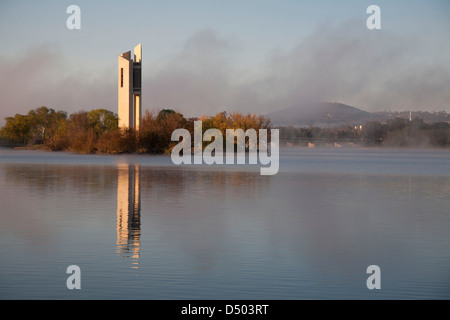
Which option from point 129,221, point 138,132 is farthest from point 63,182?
point 138,132

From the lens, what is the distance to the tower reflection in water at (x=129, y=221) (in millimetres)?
8484

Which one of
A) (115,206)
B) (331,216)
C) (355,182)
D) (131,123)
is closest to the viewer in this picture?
(331,216)

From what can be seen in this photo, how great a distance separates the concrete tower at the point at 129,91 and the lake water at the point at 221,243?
33.6 m

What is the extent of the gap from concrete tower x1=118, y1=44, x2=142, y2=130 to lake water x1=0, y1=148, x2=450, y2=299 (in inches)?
1321

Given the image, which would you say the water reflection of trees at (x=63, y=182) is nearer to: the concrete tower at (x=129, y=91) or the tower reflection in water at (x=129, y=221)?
the tower reflection in water at (x=129, y=221)

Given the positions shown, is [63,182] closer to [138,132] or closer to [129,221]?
[129,221]

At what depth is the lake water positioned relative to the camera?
668cm

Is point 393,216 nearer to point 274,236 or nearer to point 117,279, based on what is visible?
point 274,236

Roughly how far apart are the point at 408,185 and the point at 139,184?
849 cm

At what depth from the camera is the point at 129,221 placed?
11.3 meters

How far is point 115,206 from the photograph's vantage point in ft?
44.3

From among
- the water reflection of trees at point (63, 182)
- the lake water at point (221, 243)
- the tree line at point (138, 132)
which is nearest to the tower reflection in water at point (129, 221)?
the lake water at point (221, 243)

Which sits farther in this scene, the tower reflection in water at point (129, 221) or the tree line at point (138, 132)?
the tree line at point (138, 132)
